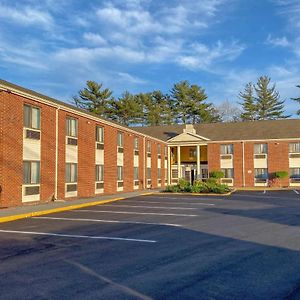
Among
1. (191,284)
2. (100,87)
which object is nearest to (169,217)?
(191,284)

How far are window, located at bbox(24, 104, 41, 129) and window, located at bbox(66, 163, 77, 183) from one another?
359 centimetres

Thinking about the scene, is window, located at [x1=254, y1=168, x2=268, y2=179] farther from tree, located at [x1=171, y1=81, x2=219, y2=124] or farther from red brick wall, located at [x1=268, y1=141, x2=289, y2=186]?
tree, located at [x1=171, y1=81, x2=219, y2=124]

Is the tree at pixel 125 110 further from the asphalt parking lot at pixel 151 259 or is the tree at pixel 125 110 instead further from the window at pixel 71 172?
the asphalt parking lot at pixel 151 259

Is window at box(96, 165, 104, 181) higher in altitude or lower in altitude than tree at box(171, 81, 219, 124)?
lower

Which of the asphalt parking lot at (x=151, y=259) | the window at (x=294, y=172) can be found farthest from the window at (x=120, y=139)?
the window at (x=294, y=172)

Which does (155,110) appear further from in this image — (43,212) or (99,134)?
(43,212)

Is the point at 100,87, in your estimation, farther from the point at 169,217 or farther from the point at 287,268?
the point at 287,268

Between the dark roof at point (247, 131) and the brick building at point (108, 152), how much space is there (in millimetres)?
105

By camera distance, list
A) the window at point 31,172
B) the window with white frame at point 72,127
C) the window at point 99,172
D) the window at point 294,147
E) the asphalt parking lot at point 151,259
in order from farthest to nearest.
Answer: the window at point 294,147
the window at point 99,172
the window with white frame at point 72,127
the window at point 31,172
the asphalt parking lot at point 151,259

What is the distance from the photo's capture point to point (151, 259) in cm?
762

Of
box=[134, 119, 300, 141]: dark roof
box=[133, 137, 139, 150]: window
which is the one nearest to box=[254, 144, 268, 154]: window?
box=[134, 119, 300, 141]: dark roof

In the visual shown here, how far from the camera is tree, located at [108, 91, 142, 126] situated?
214 feet

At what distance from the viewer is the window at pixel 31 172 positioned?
61.8ft

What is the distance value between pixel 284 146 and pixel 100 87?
3270 centimetres
